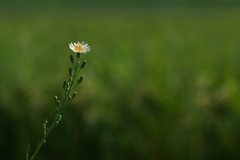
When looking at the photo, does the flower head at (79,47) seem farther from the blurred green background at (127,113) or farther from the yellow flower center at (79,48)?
the blurred green background at (127,113)

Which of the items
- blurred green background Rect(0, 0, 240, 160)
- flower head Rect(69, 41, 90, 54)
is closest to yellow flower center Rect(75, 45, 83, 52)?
flower head Rect(69, 41, 90, 54)

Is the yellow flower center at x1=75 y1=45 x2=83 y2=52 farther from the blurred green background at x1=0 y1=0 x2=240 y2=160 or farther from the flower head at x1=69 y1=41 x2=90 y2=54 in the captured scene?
the blurred green background at x1=0 y1=0 x2=240 y2=160

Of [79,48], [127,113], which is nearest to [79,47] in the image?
[79,48]

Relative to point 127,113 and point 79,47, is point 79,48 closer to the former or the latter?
point 79,47

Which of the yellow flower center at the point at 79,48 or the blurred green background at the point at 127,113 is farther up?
the yellow flower center at the point at 79,48

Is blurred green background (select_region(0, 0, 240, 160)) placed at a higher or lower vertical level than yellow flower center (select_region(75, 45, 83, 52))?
lower

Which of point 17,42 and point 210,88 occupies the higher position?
point 210,88

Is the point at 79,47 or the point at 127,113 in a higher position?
the point at 79,47

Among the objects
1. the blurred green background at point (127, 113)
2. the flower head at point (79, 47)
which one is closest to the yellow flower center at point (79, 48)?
the flower head at point (79, 47)

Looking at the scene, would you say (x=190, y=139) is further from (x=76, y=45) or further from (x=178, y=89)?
(x=76, y=45)

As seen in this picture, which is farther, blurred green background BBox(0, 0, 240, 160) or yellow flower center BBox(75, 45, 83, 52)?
blurred green background BBox(0, 0, 240, 160)

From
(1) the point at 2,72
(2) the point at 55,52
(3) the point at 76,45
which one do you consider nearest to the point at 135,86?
(1) the point at 2,72
